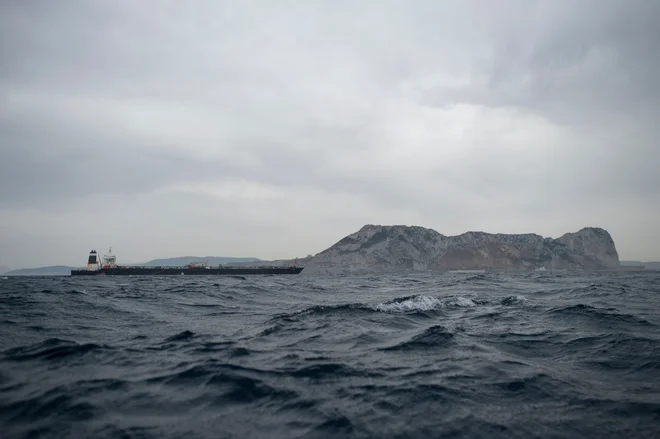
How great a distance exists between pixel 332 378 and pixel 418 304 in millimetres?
15600

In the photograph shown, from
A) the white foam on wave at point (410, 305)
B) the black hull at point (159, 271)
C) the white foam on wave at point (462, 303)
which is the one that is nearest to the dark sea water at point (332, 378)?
the white foam on wave at point (410, 305)

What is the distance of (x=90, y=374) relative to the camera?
9711 mm

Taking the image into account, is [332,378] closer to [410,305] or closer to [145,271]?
[410,305]

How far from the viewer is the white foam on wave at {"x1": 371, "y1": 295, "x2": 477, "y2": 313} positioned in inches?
862

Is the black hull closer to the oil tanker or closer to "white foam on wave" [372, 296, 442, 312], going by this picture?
the oil tanker

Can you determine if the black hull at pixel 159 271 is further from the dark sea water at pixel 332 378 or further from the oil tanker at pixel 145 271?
the dark sea water at pixel 332 378

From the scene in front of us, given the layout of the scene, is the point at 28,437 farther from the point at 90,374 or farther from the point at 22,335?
the point at 22,335

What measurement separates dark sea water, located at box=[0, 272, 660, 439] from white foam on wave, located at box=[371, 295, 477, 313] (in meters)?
3.97

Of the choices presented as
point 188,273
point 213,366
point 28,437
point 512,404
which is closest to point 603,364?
point 512,404

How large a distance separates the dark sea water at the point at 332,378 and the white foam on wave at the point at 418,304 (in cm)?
397

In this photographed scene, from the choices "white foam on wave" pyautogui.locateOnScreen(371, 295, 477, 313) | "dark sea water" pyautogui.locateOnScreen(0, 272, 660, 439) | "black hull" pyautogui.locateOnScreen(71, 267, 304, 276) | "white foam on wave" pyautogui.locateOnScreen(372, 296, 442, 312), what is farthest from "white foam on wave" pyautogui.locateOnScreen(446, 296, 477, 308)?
"black hull" pyautogui.locateOnScreen(71, 267, 304, 276)

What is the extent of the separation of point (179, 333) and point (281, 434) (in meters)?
10.2

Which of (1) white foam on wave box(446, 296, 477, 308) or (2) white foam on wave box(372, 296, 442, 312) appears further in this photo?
(1) white foam on wave box(446, 296, 477, 308)

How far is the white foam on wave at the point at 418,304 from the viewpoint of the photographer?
21.9m
